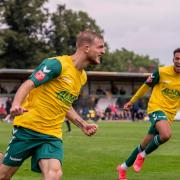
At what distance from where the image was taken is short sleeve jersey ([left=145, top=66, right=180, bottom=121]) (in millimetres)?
11234

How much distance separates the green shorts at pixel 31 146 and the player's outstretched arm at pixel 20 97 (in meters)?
0.73

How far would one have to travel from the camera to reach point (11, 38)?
76250mm

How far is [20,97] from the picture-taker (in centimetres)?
651

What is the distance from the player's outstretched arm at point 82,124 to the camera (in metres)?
7.50

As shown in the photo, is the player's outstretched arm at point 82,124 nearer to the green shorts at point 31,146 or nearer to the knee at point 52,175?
the green shorts at point 31,146

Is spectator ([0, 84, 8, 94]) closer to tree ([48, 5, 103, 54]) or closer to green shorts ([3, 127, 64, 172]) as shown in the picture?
tree ([48, 5, 103, 54])

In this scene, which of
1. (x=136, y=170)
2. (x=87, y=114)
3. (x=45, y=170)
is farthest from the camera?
(x=87, y=114)

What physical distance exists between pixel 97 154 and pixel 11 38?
6232 cm

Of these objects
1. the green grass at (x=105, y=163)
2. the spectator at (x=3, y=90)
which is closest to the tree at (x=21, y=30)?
the spectator at (x=3, y=90)

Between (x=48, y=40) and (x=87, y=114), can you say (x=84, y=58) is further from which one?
(x=48, y=40)

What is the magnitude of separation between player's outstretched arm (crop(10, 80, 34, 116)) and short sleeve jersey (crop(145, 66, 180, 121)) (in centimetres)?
493

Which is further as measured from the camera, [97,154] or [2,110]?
[2,110]

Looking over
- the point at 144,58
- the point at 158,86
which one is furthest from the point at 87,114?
the point at 144,58

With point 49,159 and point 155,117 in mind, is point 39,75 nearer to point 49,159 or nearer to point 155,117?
point 49,159
